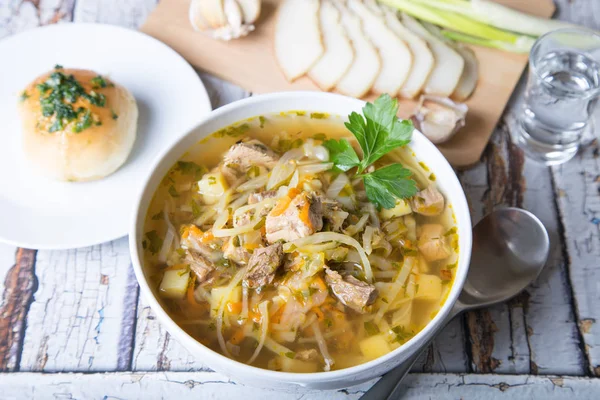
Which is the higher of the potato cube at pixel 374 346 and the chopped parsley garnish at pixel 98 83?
the chopped parsley garnish at pixel 98 83

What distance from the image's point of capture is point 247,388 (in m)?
2.78

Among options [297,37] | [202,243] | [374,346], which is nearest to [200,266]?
[202,243]

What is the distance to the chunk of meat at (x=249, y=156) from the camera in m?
2.77

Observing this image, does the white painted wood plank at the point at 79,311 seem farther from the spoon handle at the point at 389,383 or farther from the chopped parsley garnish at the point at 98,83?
the spoon handle at the point at 389,383

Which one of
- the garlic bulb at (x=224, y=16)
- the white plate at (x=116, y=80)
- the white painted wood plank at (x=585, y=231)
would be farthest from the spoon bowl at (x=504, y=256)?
the garlic bulb at (x=224, y=16)

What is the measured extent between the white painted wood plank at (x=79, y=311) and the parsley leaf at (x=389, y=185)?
1368 millimetres

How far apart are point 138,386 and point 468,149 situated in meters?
2.18

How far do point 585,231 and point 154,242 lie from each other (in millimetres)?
2265

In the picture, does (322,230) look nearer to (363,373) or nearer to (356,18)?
(363,373)

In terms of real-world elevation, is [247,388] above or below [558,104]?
below

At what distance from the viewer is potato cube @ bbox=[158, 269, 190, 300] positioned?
8.22ft

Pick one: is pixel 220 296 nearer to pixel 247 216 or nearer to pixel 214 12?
pixel 247 216

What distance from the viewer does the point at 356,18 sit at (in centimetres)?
379

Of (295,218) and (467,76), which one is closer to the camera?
(295,218)
